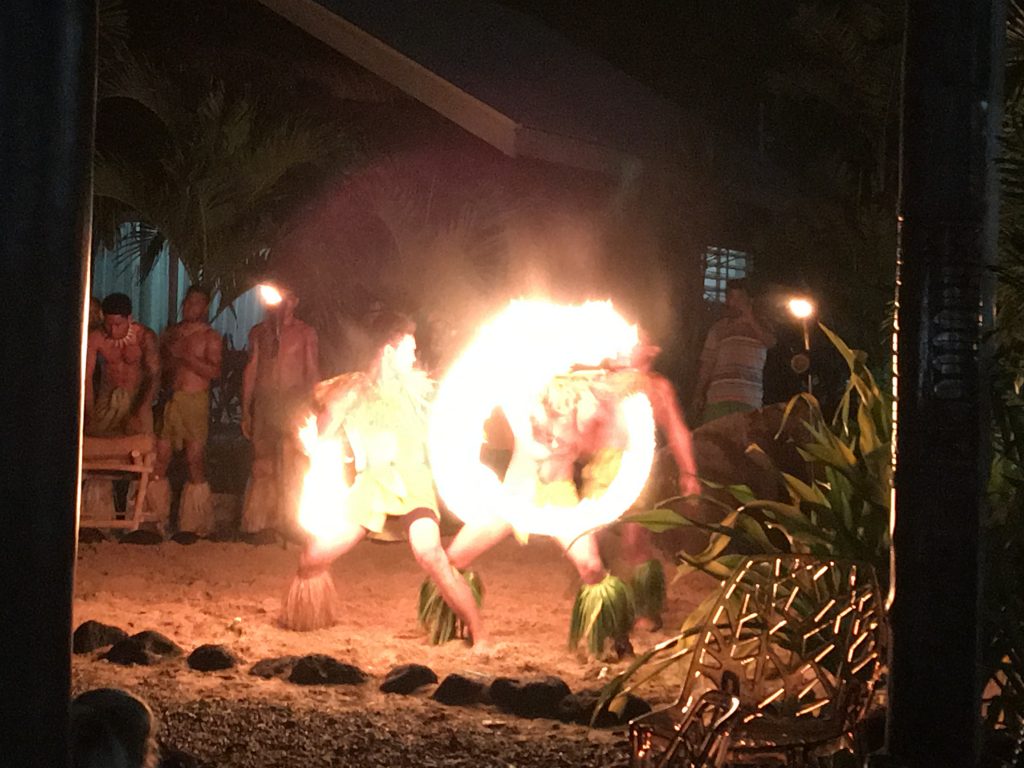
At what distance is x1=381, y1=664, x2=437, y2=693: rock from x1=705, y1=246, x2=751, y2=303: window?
982 centimetres

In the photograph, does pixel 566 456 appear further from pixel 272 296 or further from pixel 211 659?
pixel 272 296

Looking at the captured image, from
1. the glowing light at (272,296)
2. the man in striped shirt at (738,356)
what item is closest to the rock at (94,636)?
the glowing light at (272,296)

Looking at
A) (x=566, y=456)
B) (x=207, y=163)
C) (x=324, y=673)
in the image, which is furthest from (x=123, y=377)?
(x=324, y=673)

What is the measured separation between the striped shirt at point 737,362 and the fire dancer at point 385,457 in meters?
2.71

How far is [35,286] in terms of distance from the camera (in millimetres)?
2732

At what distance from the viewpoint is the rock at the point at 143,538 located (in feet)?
33.9

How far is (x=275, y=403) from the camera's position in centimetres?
1066

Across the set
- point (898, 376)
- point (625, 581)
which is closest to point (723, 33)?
point (625, 581)

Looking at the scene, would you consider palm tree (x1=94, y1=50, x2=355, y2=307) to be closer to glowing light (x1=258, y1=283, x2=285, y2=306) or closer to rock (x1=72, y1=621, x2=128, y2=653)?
glowing light (x1=258, y1=283, x2=285, y2=306)

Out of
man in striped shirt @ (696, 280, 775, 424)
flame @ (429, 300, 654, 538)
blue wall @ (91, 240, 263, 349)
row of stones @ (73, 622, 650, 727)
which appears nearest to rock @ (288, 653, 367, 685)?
row of stones @ (73, 622, 650, 727)

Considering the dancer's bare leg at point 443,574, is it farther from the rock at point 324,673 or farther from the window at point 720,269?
the window at point 720,269

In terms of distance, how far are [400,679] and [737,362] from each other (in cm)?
398

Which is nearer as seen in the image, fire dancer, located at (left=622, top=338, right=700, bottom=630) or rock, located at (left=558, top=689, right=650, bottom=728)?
rock, located at (left=558, top=689, right=650, bottom=728)

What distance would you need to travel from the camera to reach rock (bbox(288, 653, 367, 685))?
6.40 m
